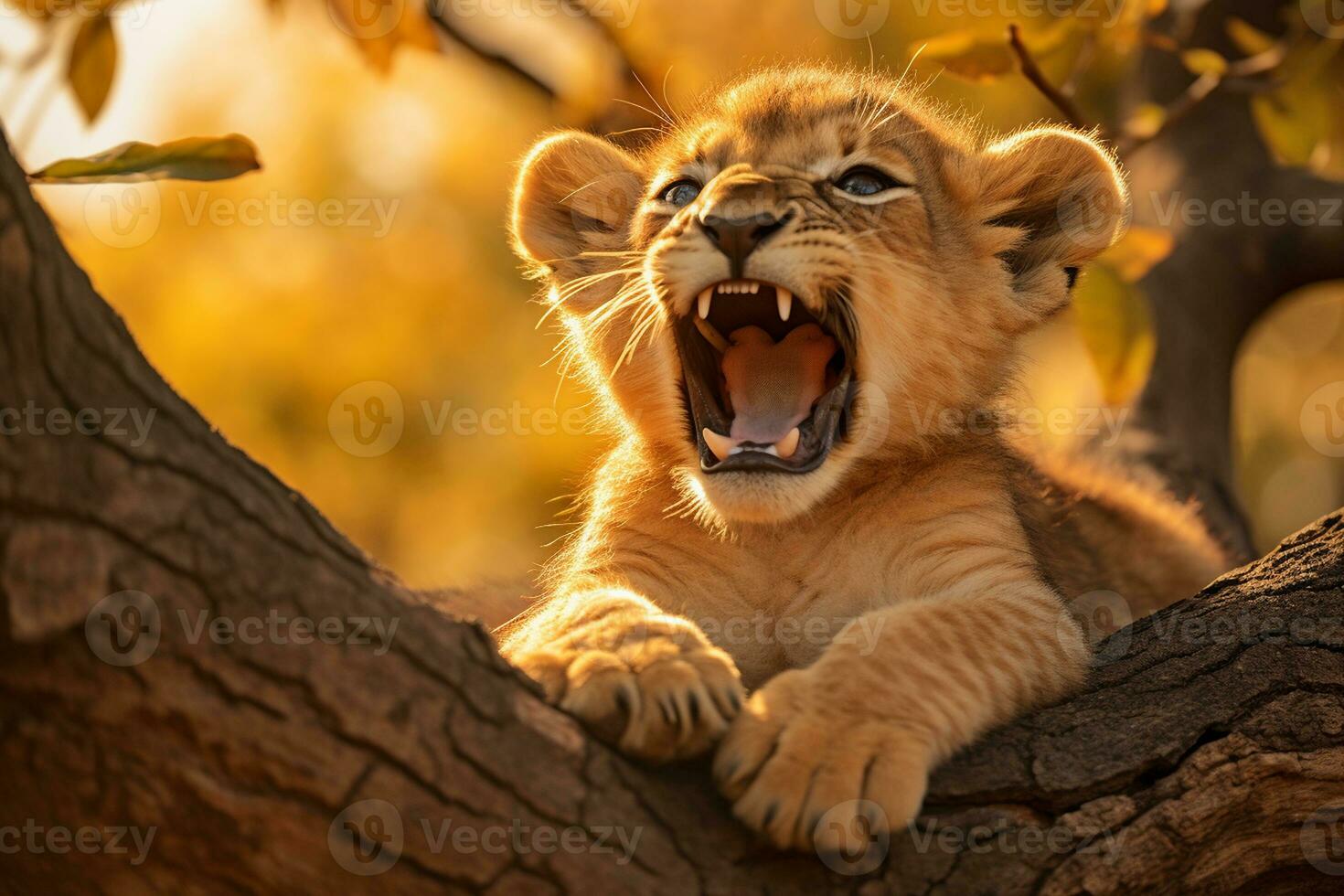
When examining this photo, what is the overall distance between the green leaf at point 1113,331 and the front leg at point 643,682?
2.68m

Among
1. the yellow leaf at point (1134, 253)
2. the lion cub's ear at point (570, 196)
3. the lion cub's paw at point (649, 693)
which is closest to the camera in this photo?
the lion cub's paw at point (649, 693)

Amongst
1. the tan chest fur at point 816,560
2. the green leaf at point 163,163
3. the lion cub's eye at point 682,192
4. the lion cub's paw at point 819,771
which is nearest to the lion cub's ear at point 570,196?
the lion cub's eye at point 682,192

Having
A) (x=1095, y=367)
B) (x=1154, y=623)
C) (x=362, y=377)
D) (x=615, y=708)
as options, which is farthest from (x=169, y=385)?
(x=362, y=377)

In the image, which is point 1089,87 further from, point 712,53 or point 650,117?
point 650,117

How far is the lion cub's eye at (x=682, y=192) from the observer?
4785 mm

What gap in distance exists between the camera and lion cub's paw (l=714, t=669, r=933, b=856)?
2799 millimetres

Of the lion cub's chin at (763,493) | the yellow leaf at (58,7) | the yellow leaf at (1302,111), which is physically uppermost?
the yellow leaf at (1302,111)

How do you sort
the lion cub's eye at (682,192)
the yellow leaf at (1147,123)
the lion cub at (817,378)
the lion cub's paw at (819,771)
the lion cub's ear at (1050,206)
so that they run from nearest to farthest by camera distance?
the lion cub's paw at (819,771) < the lion cub at (817,378) < the lion cub's ear at (1050,206) < the lion cub's eye at (682,192) < the yellow leaf at (1147,123)

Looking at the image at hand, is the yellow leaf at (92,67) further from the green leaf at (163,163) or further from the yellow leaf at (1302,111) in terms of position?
the yellow leaf at (1302,111)

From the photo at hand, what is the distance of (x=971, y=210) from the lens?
191 inches

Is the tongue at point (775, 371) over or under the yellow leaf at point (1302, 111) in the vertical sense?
under

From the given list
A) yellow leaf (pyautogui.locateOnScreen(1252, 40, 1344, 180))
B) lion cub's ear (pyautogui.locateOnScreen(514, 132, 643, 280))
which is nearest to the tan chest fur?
lion cub's ear (pyautogui.locateOnScreen(514, 132, 643, 280))

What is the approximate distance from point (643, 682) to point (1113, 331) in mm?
3168

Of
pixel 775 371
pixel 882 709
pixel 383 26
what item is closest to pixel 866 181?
pixel 775 371
